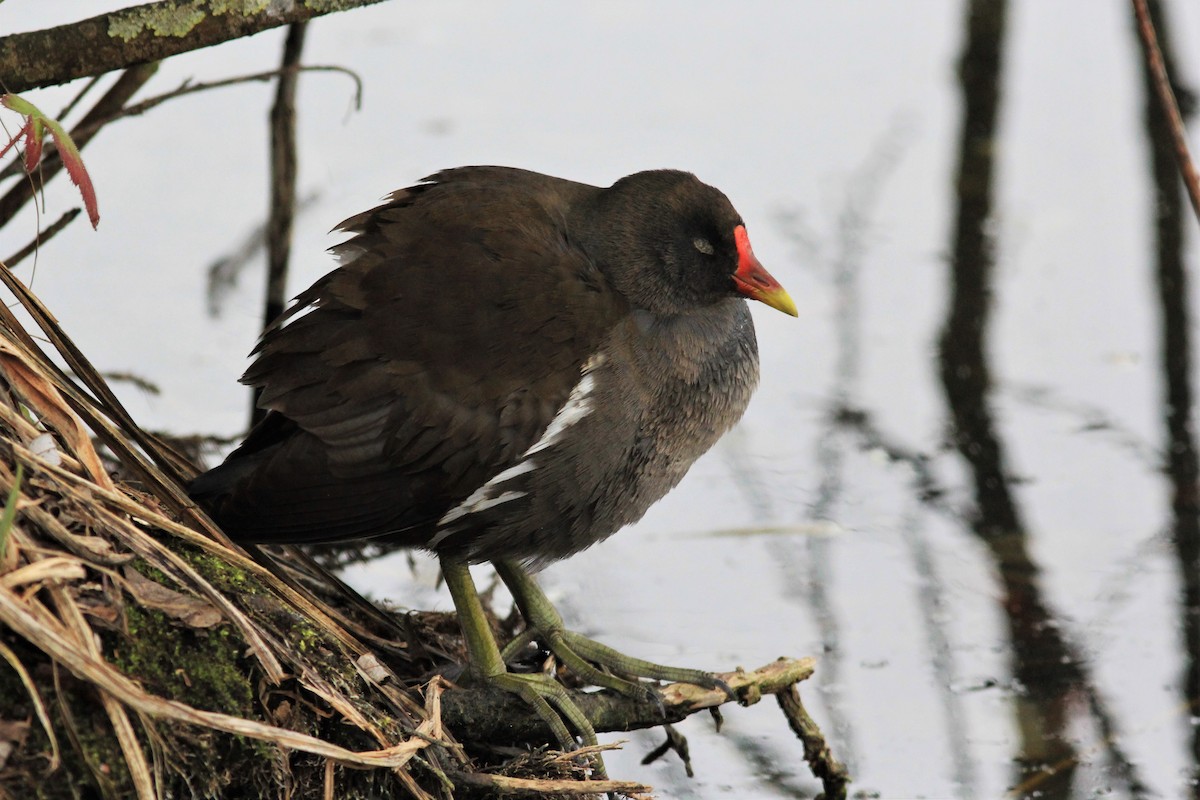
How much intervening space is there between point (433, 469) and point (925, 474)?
2.03 metres

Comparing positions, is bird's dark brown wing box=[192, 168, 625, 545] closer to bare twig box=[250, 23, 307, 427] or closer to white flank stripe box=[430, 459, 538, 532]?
white flank stripe box=[430, 459, 538, 532]

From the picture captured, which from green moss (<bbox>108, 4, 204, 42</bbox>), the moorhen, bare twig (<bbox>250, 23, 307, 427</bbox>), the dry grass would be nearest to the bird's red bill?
the moorhen

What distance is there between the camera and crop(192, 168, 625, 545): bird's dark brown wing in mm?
2598

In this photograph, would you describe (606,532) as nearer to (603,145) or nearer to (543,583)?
(543,583)

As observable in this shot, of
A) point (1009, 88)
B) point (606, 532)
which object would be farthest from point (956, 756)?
point (1009, 88)

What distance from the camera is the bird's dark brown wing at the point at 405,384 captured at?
2.60m

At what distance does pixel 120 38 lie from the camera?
102 inches

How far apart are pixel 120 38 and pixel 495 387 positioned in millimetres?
882

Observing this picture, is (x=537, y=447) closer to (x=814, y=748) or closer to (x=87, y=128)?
(x=814, y=748)

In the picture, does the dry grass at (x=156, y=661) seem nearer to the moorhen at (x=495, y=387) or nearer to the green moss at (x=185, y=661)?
the green moss at (x=185, y=661)

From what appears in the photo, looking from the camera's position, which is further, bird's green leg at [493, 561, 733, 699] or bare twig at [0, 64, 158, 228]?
bare twig at [0, 64, 158, 228]

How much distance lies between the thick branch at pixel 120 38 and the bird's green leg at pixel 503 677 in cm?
105

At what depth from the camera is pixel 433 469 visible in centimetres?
265

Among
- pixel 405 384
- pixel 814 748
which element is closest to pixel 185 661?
pixel 405 384
